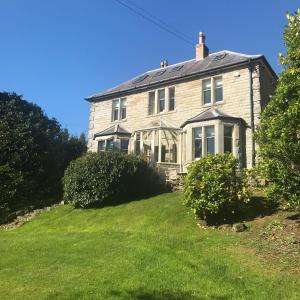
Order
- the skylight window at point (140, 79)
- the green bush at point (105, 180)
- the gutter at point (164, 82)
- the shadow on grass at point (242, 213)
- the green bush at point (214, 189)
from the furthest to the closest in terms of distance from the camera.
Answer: the skylight window at point (140, 79) < the gutter at point (164, 82) < the green bush at point (105, 180) < the shadow on grass at point (242, 213) < the green bush at point (214, 189)

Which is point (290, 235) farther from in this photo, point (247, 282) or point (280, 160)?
point (247, 282)

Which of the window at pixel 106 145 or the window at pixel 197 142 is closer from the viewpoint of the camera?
the window at pixel 197 142

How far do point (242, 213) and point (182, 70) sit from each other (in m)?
16.4

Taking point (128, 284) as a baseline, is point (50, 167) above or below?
above

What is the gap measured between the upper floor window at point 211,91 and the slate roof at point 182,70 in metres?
0.72

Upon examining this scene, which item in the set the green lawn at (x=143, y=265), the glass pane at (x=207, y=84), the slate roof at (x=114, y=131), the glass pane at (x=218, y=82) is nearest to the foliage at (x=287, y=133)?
the green lawn at (x=143, y=265)

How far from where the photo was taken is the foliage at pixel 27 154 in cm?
2681

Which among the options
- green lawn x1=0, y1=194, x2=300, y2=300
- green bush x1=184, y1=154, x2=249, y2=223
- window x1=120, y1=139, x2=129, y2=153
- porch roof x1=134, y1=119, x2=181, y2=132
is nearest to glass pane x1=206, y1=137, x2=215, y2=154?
porch roof x1=134, y1=119, x2=181, y2=132

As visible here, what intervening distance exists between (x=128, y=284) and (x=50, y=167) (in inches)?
785

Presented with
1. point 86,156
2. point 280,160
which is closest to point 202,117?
point 86,156

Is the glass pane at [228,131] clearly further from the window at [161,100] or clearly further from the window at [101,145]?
the window at [101,145]

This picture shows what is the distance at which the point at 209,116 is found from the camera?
26.7m

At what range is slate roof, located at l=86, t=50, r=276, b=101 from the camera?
2830cm

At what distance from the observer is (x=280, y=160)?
13.4m
